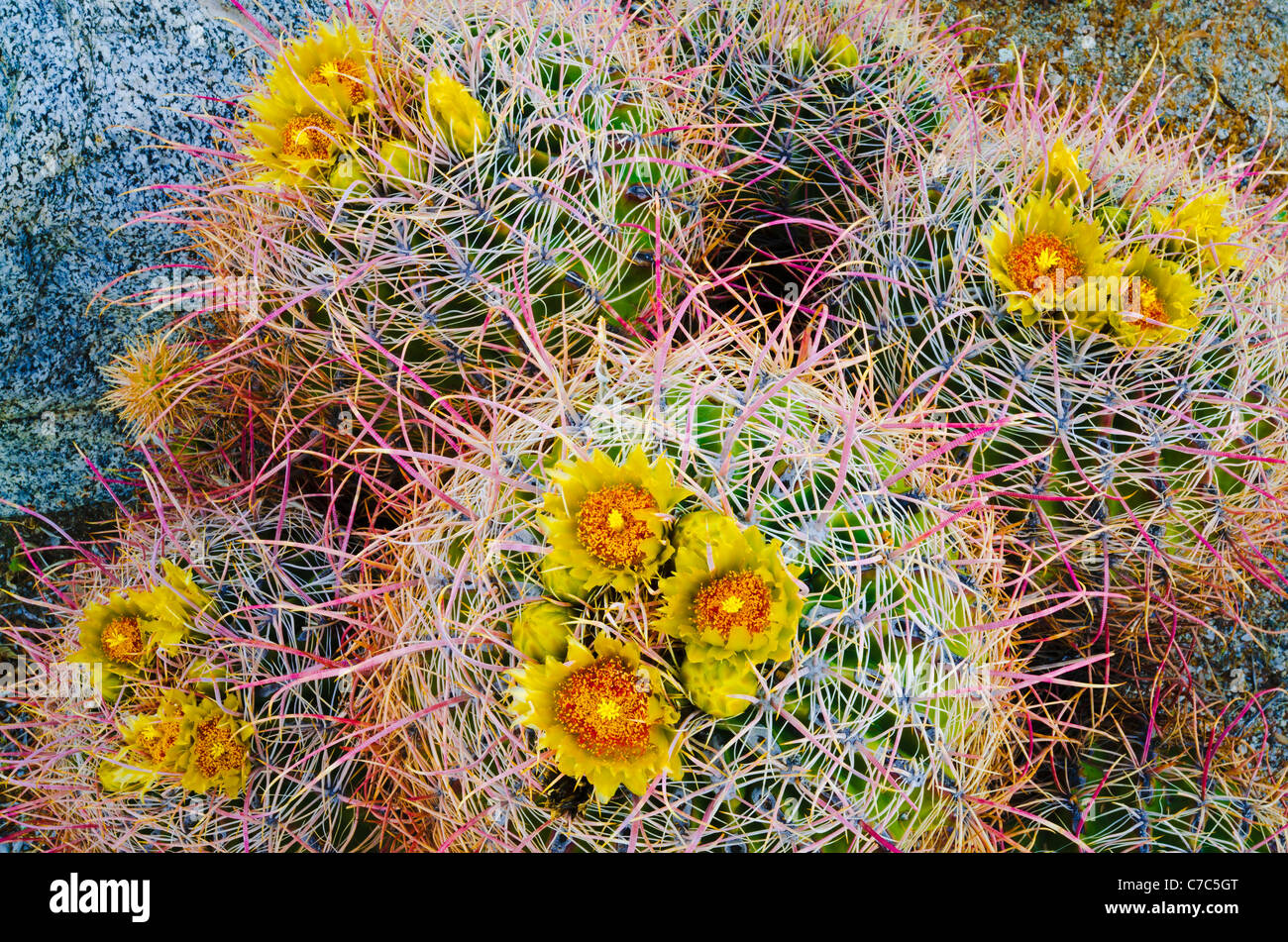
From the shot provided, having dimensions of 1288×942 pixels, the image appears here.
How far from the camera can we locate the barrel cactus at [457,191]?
126 cm

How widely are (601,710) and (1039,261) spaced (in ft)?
3.36

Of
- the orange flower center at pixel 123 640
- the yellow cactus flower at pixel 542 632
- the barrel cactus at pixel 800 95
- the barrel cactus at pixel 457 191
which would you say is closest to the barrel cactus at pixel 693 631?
the yellow cactus flower at pixel 542 632

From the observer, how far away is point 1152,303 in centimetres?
127

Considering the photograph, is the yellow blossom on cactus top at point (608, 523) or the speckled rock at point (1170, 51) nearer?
the yellow blossom on cactus top at point (608, 523)

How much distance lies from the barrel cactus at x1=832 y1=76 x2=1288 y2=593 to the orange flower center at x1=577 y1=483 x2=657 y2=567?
55 cm

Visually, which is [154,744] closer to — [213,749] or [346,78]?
[213,749]

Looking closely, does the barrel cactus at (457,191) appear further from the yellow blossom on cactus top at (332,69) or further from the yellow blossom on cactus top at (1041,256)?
the yellow blossom on cactus top at (1041,256)

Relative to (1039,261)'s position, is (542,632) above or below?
below

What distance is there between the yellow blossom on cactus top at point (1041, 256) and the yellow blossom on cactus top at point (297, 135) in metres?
1.15

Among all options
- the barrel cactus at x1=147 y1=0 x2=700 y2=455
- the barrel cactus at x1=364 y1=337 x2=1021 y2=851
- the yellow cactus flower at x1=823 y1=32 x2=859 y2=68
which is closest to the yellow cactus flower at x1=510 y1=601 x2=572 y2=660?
the barrel cactus at x1=364 y1=337 x2=1021 y2=851

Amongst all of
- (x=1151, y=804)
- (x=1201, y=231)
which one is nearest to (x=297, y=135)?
(x=1201, y=231)

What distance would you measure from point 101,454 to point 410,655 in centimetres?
147

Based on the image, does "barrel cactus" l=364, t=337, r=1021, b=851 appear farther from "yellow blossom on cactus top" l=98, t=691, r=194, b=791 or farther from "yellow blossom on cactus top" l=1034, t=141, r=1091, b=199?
"yellow blossom on cactus top" l=1034, t=141, r=1091, b=199
